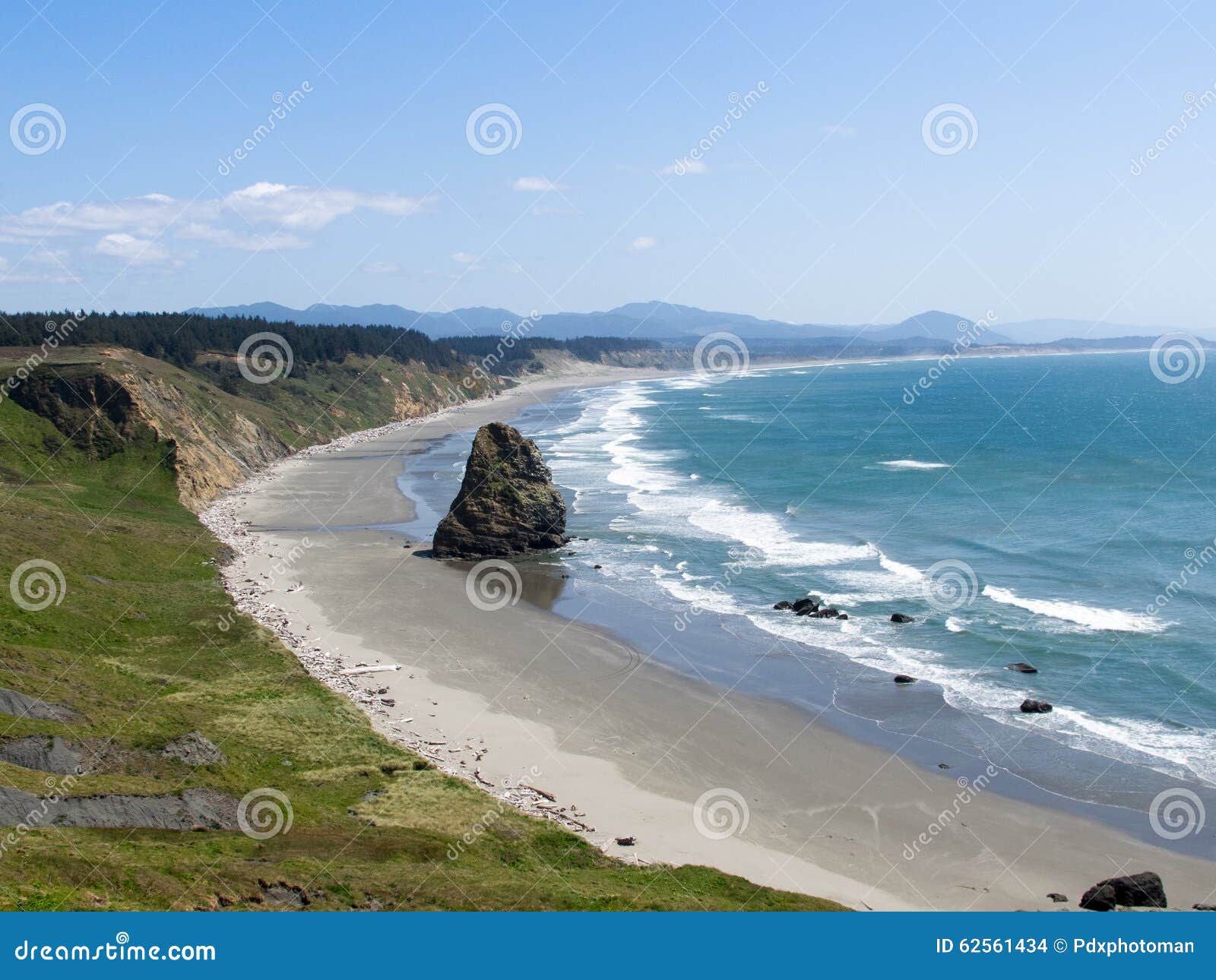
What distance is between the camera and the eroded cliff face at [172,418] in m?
72.9

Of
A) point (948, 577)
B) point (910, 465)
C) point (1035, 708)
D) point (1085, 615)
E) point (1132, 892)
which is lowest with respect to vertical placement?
point (1132, 892)

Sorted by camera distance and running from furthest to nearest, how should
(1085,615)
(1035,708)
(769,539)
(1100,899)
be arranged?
(769,539) → (1085,615) → (1035,708) → (1100,899)

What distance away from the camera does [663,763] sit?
31.6m

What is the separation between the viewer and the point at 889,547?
59.2 m

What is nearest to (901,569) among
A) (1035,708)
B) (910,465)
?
(1035,708)

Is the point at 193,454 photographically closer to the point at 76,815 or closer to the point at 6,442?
the point at 6,442

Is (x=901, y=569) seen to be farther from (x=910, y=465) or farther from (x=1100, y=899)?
(x=910, y=465)

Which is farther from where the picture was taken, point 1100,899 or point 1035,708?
point 1035,708

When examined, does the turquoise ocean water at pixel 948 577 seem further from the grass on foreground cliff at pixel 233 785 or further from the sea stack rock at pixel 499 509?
the grass on foreground cliff at pixel 233 785

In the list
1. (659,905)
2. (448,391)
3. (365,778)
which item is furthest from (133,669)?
(448,391)

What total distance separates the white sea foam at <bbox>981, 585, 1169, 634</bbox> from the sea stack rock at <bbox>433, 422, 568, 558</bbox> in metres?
26.0

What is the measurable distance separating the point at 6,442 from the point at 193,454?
12.8 metres

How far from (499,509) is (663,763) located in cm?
3096

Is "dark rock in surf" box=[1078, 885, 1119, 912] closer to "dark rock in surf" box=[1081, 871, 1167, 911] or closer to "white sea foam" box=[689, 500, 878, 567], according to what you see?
"dark rock in surf" box=[1081, 871, 1167, 911]
